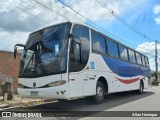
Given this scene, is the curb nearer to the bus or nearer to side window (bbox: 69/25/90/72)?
the bus

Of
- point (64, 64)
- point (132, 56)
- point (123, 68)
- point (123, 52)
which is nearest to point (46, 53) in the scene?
point (64, 64)

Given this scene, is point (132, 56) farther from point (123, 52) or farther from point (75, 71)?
point (75, 71)

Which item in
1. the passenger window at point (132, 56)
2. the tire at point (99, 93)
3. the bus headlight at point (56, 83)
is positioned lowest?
the tire at point (99, 93)

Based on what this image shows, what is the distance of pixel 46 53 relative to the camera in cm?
1043

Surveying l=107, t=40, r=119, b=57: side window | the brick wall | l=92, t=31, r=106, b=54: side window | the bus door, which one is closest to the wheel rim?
l=92, t=31, r=106, b=54: side window

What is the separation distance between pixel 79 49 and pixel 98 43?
2.26 m

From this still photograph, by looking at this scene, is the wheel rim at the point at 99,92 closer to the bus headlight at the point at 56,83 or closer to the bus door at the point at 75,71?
the bus door at the point at 75,71

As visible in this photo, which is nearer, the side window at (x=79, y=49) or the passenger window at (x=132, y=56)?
the side window at (x=79, y=49)

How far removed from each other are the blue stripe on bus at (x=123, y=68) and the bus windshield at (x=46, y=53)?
11.1 feet

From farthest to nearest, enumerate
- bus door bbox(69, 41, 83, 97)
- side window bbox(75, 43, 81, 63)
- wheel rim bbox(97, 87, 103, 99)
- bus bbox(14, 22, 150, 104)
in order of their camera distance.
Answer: wheel rim bbox(97, 87, 103, 99)
side window bbox(75, 43, 81, 63)
bus door bbox(69, 41, 83, 97)
bus bbox(14, 22, 150, 104)

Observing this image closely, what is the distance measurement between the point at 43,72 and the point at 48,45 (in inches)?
41.6

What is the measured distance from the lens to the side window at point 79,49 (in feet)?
33.8

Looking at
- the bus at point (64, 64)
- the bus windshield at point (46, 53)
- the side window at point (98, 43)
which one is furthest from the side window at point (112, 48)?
the bus windshield at point (46, 53)

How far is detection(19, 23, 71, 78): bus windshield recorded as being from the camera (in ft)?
33.0
